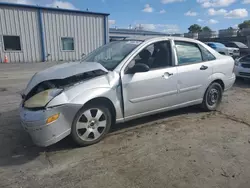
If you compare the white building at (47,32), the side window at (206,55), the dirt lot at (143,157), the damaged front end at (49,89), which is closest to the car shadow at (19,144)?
the dirt lot at (143,157)

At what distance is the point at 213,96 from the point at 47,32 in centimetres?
1567

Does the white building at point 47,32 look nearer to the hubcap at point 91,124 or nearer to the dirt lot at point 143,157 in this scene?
the dirt lot at point 143,157

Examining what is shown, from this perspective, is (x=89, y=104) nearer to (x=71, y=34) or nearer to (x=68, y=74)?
(x=68, y=74)

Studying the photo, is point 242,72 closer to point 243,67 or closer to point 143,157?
point 243,67

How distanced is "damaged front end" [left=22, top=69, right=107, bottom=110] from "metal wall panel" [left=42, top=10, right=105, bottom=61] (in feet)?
51.0

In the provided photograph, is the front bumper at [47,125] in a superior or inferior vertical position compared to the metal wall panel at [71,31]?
inferior

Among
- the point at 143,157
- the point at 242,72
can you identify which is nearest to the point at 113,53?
the point at 143,157

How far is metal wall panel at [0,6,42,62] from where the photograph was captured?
15.8 m

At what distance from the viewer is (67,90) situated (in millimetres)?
3121

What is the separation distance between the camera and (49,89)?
3219 mm

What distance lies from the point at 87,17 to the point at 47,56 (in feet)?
16.1

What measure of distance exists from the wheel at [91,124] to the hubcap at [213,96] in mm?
2594

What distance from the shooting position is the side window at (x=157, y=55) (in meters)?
4.05

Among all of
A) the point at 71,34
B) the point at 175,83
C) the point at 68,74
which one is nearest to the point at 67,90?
the point at 68,74
